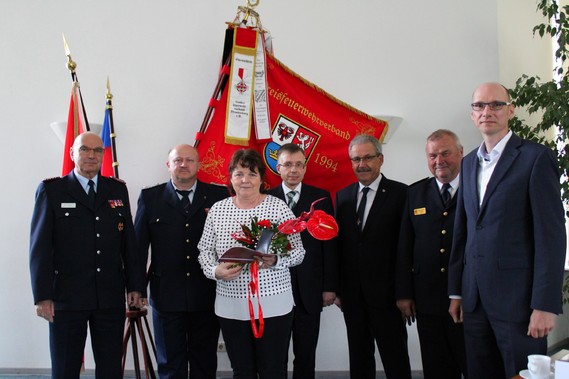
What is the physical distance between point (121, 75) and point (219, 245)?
1.95 meters

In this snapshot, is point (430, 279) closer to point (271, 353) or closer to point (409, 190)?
point (409, 190)

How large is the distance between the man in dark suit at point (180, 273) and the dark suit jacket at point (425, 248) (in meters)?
1.03

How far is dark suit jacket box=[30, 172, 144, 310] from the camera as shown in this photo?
227 cm

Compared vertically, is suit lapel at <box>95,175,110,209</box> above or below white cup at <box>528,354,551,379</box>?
above

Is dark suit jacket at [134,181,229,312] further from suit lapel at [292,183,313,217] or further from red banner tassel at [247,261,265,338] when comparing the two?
red banner tassel at [247,261,265,338]

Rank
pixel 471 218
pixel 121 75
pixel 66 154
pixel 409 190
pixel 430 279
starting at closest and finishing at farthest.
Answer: pixel 471 218
pixel 430 279
pixel 409 190
pixel 66 154
pixel 121 75

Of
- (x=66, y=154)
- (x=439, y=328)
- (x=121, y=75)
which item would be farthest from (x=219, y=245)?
(x=121, y=75)

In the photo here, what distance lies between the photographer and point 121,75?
137 inches

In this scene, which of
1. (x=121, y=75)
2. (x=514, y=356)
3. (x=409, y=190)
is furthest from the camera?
(x=121, y=75)

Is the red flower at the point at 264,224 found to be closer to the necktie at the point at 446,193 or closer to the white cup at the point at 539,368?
the necktie at the point at 446,193

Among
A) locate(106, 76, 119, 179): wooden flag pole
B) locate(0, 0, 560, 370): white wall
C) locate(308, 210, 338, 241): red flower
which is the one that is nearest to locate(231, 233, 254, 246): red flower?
locate(308, 210, 338, 241): red flower

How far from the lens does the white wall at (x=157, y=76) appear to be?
3.44 m

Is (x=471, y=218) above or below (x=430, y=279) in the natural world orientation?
above

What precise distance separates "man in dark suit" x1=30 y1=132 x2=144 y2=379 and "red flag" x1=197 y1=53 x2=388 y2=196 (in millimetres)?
1030
